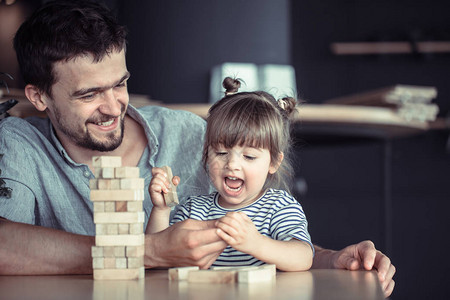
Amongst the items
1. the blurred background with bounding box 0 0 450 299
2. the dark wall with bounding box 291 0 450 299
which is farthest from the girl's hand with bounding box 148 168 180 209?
the dark wall with bounding box 291 0 450 299

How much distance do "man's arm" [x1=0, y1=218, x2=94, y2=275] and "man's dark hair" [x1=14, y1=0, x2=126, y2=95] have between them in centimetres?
61

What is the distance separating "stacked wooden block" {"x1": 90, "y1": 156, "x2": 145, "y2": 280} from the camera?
3.54 feet

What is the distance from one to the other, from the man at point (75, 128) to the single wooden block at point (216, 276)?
2.41 feet

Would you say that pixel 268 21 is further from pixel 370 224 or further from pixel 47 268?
pixel 370 224

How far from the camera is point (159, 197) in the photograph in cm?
143

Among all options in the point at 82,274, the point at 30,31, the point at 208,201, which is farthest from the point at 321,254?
the point at 30,31

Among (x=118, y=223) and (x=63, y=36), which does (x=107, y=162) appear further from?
(x=63, y=36)

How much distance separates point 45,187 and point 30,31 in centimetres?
47

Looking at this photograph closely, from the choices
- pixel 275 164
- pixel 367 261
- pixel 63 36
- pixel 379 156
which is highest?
pixel 63 36

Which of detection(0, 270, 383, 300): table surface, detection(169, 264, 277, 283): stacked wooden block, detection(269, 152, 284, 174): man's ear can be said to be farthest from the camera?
detection(269, 152, 284, 174): man's ear

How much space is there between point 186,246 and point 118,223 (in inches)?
5.8

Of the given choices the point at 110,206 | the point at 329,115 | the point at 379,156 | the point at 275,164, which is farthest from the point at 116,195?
the point at 379,156

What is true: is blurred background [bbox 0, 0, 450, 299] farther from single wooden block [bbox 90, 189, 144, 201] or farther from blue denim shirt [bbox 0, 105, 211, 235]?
single wooden block [bbox 90, 189, 144, 201]

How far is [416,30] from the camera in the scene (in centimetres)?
595
